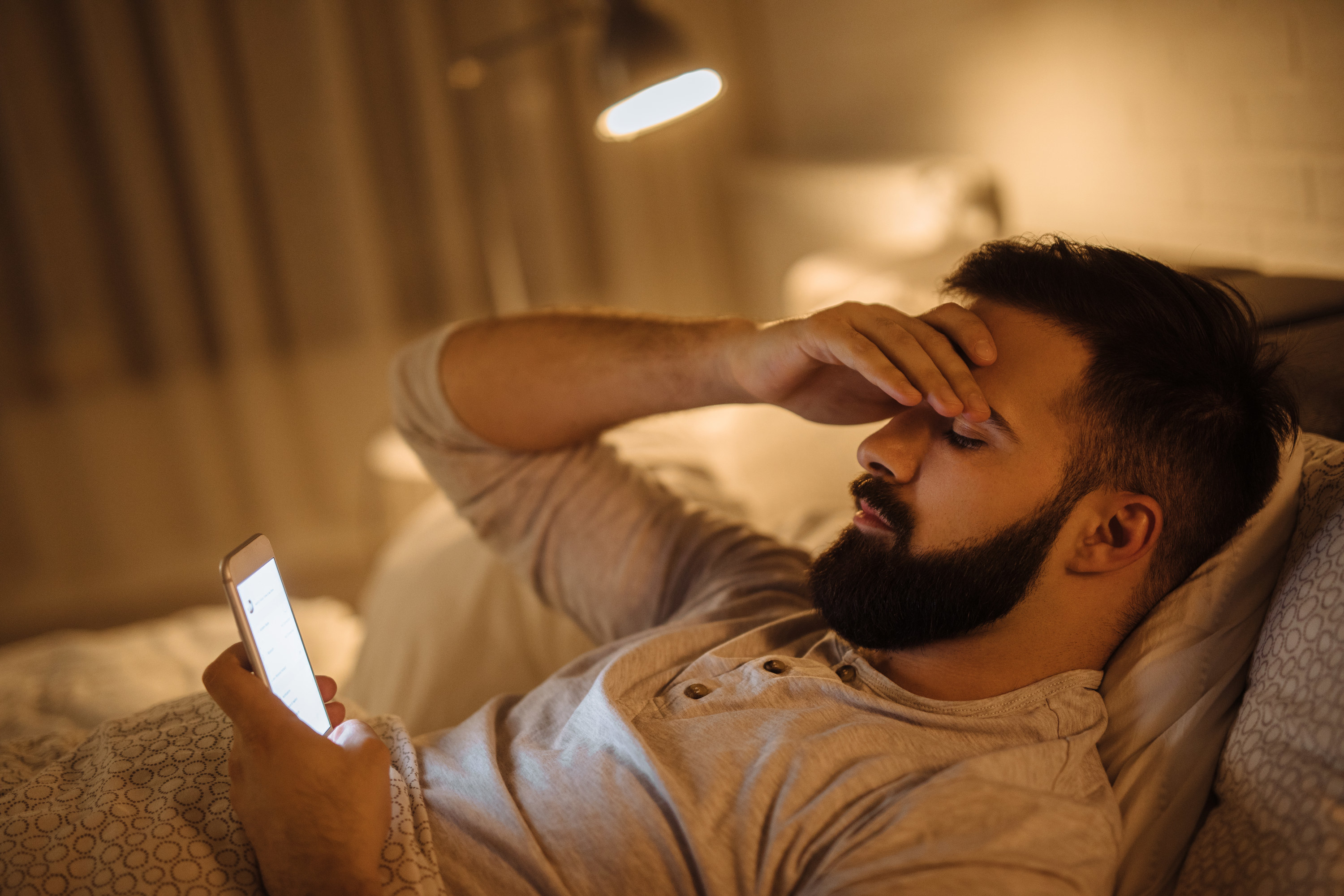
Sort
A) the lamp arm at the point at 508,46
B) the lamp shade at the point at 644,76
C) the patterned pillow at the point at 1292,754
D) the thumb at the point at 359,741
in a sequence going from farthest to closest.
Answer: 1. the lamp arm at the point at 508,46
2. the lamp shade at the point at 644,76
3. the thumb at the point at 359,741
4. the patterned pillow at the point at 1292,754

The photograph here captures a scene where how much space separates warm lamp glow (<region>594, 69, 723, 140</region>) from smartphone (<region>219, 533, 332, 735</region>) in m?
1.04

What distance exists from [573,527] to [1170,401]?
24.9 inches

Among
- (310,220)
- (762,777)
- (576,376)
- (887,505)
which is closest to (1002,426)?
(887,505)

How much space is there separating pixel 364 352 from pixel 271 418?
1.00ft

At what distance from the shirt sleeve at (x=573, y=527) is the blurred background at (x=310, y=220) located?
3.49ft

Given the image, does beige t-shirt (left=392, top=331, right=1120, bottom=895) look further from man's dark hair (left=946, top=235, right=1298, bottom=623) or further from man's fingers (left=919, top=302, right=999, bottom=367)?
man's fingers (left=919, top=302, right=999, bottom=367)

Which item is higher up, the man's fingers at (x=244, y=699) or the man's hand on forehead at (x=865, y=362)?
the man's hand on forehead at (x=865, y=362)

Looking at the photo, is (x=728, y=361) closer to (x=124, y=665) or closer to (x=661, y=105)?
(x=661, y=105)

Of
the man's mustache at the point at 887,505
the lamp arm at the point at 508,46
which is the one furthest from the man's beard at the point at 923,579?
the lamp arm at the point at 508,46

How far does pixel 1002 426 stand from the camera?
843mm

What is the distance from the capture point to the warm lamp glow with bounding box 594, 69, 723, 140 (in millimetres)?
1623

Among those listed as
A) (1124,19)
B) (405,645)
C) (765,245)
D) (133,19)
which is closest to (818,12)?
(765,245)

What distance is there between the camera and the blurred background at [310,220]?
2422mm

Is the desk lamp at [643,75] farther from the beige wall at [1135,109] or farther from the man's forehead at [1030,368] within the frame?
the man's forehead at [1030,368]
